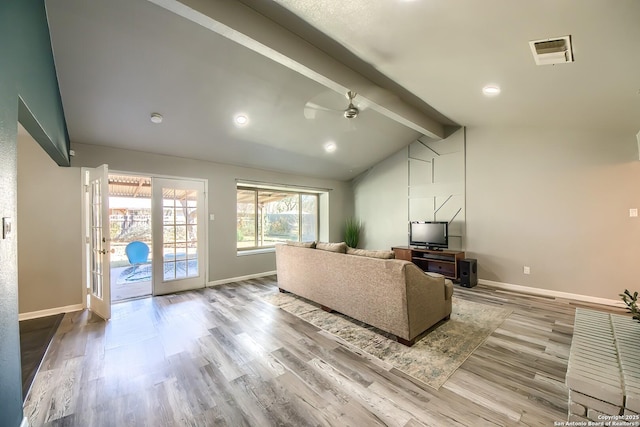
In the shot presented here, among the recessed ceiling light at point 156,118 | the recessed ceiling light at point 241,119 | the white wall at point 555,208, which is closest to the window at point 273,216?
the recessed ceiling light at point 241,119

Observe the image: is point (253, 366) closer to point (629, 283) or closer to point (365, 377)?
point (365, 377)

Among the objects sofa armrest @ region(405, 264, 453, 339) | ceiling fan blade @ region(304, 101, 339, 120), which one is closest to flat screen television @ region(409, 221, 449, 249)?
sofa armrest @ region(405, 264, 453, 339)

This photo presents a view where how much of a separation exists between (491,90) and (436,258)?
3096 mm

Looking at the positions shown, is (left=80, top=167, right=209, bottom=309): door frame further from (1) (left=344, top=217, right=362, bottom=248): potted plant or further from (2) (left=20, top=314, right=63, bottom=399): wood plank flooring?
(1) (left=344, top=217, right=362, bottom=248): potted plant

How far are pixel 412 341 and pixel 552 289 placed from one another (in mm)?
3248

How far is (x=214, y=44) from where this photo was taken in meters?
2.60

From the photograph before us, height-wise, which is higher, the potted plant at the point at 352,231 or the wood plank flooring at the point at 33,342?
the potted plant at the point at 352,231

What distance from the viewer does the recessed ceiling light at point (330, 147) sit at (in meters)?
5.11

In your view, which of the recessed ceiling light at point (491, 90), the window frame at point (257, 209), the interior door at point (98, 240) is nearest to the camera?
the recessed ceiling light at point (491, 90)

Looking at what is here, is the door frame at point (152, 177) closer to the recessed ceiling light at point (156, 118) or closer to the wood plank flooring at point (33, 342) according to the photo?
the wood plank flooring at point (33, 342)

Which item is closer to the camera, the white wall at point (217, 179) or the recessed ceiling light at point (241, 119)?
the recessed ceiling light at point (241, 119)

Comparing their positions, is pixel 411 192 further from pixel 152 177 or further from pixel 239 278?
pixel 152 177

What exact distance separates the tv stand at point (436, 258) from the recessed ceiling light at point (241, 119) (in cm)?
388

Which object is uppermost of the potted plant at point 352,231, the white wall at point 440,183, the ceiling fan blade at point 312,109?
the ceiling fan blade at point 312,109
